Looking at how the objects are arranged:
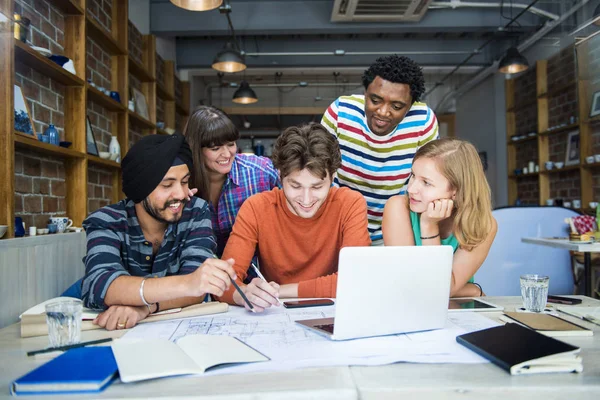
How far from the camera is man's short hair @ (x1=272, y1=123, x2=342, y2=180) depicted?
69.7 inches

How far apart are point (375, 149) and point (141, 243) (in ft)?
3.80

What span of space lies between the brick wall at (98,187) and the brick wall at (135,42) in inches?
53.4

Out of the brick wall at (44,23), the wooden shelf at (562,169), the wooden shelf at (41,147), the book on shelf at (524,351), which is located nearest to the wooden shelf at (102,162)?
the wooden shelf at (41,147)

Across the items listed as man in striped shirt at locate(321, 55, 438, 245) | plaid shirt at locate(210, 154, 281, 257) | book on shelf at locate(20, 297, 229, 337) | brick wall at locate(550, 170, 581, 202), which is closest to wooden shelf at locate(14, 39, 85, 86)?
plaid shirt at locate(210, 154, 281, 257)

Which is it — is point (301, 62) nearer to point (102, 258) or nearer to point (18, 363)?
point (102, 258)

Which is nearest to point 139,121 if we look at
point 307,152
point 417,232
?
point 307,152

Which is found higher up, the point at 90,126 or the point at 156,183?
the point at 90,126

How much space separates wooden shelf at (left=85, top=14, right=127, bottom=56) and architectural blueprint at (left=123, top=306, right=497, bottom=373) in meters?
3.32

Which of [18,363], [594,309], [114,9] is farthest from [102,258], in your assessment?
[114,9]

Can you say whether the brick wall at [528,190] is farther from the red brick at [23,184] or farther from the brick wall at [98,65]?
the red brick at [23,184]

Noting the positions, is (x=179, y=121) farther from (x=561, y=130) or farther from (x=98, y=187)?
(x=561, y=130)

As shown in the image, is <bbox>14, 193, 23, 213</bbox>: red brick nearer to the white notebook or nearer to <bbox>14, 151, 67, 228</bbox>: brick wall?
<bbox>14, 151, 67, 228</bbox>: brick wall

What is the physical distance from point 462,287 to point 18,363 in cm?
136

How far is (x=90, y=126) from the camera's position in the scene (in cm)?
411
